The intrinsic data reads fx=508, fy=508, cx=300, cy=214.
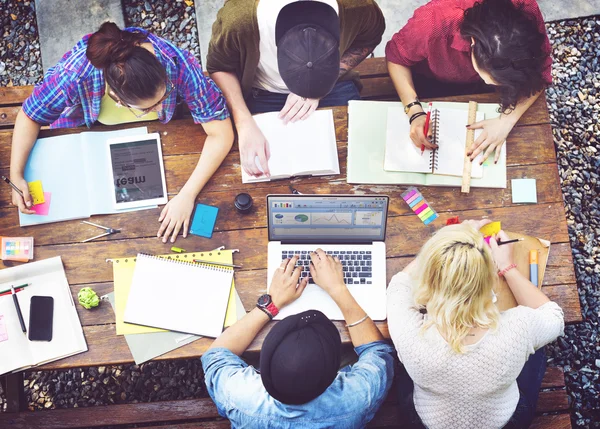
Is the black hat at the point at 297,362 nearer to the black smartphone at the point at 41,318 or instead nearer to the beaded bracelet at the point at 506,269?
the beaded bracelet at the point at 506,269

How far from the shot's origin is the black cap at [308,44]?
1.78m

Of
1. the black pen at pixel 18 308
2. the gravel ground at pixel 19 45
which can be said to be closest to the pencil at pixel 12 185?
the black pen at pixel 18 308

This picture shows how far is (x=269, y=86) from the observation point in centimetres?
239

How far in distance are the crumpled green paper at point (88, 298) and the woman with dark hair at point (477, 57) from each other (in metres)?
1.42

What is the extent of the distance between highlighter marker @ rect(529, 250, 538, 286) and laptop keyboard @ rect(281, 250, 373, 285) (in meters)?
0.62

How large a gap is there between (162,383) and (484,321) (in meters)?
1.82

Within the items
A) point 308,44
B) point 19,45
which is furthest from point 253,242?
point 19,45

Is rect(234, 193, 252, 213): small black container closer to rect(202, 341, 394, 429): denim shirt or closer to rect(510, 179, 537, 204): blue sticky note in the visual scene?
rect(202, 341, 394, 429): denim shirt

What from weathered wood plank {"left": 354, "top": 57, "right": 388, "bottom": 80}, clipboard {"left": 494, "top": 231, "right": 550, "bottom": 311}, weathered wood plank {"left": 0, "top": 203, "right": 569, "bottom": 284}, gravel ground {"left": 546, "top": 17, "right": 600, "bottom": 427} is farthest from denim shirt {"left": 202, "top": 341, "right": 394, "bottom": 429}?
gravel ground {"left": 546, "top": 17, "right": 600, "bottom": 427}

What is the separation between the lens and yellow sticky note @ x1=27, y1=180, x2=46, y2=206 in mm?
2047

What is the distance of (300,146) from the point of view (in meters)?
2.10

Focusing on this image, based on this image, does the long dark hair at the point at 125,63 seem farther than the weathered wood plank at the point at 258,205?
No

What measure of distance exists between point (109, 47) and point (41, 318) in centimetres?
104

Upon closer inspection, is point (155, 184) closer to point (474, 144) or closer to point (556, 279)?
point (474, 144)
